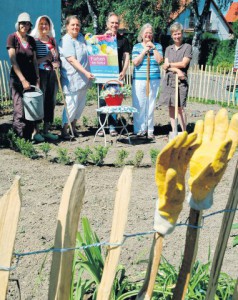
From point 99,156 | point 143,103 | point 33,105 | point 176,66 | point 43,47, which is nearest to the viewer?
point 99,156

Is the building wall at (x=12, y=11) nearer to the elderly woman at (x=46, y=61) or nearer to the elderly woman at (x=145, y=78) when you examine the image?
the elderly woman at (x=46, y=61)

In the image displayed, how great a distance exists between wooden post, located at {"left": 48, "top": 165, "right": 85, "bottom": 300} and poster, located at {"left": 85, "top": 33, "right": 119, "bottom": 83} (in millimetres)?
5877

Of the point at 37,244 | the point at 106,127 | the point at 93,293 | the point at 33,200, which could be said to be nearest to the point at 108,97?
the point at 106,127

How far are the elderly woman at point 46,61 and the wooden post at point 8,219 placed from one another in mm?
5463

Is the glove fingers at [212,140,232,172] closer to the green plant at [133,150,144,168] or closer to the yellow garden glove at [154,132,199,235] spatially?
the yellow garden glove at [154,132,199,235]

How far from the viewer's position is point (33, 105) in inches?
255

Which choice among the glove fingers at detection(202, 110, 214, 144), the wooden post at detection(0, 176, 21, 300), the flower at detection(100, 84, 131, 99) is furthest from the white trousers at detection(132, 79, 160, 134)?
the wooden post at detection(0, 176, 21, 300)

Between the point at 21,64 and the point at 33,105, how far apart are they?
1.94 ft

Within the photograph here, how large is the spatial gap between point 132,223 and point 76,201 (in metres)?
2.68

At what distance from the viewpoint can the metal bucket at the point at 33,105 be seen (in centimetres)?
642

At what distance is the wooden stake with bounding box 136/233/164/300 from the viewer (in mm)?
1671

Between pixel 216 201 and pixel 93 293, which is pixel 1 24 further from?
pixel 93 293

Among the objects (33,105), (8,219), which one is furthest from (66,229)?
(33,105)

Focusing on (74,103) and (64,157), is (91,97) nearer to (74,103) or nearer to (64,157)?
(74,103)
